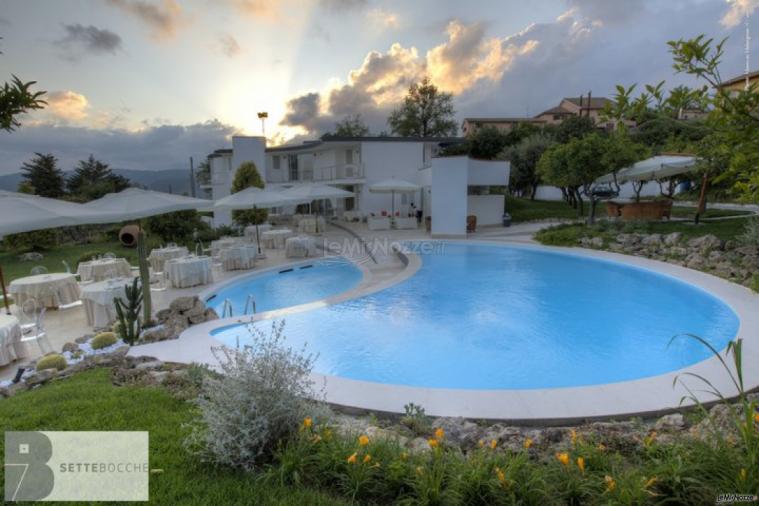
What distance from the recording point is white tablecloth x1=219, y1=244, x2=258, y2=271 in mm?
13531

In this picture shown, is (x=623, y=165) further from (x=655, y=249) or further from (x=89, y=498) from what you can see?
(x=89, y=498)

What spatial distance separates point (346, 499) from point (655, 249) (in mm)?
15285

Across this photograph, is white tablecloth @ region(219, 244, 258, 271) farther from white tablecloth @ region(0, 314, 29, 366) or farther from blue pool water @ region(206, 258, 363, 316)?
white tablecloth @ region(0, 314, 29, 366)

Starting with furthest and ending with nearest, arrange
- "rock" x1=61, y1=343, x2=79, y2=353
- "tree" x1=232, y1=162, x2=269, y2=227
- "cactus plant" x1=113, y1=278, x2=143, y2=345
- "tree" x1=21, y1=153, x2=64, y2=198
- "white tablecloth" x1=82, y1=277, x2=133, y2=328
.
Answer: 1. "tree" x1=21, y1=153, x2=64, y2=198
2. "tree" x1=232, y1=162, x2=269, y2=227
3. "white tablecloth" x1=82, y1=277, x2=133, y2=328
4. "cactus plant" x1=113, y1=278, x2=143, y2=345
5. "rock" x1=61, y1=343, x2=79, y2=353

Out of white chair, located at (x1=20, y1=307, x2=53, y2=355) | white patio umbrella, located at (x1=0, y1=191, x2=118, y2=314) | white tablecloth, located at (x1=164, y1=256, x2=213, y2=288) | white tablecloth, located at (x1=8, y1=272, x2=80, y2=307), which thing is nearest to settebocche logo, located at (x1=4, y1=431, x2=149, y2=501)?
white patio umbrella, located at (x1=0, y1=191, x2=118, y2=314)

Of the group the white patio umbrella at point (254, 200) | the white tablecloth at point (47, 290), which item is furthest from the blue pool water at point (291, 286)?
the white patio umbrella at point (254, 200)

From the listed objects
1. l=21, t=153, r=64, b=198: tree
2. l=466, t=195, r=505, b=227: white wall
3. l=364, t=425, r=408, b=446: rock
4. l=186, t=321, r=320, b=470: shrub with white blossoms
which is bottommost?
l=364, t=425, r=408, b=446: rock

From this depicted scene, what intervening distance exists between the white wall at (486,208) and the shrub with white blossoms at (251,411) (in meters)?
22.3

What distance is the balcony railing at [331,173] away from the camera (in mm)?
27391

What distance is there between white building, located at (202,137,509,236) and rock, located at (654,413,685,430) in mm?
16775

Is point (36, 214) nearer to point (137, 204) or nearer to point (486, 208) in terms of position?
point (137, 204)

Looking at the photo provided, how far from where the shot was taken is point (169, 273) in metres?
11.5

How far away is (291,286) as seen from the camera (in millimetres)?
12680

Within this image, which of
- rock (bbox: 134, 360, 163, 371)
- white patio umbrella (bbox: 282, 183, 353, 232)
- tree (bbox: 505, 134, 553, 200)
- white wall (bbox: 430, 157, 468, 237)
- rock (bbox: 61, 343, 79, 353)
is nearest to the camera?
rock (bbox: 134, 360, 163, 371)
